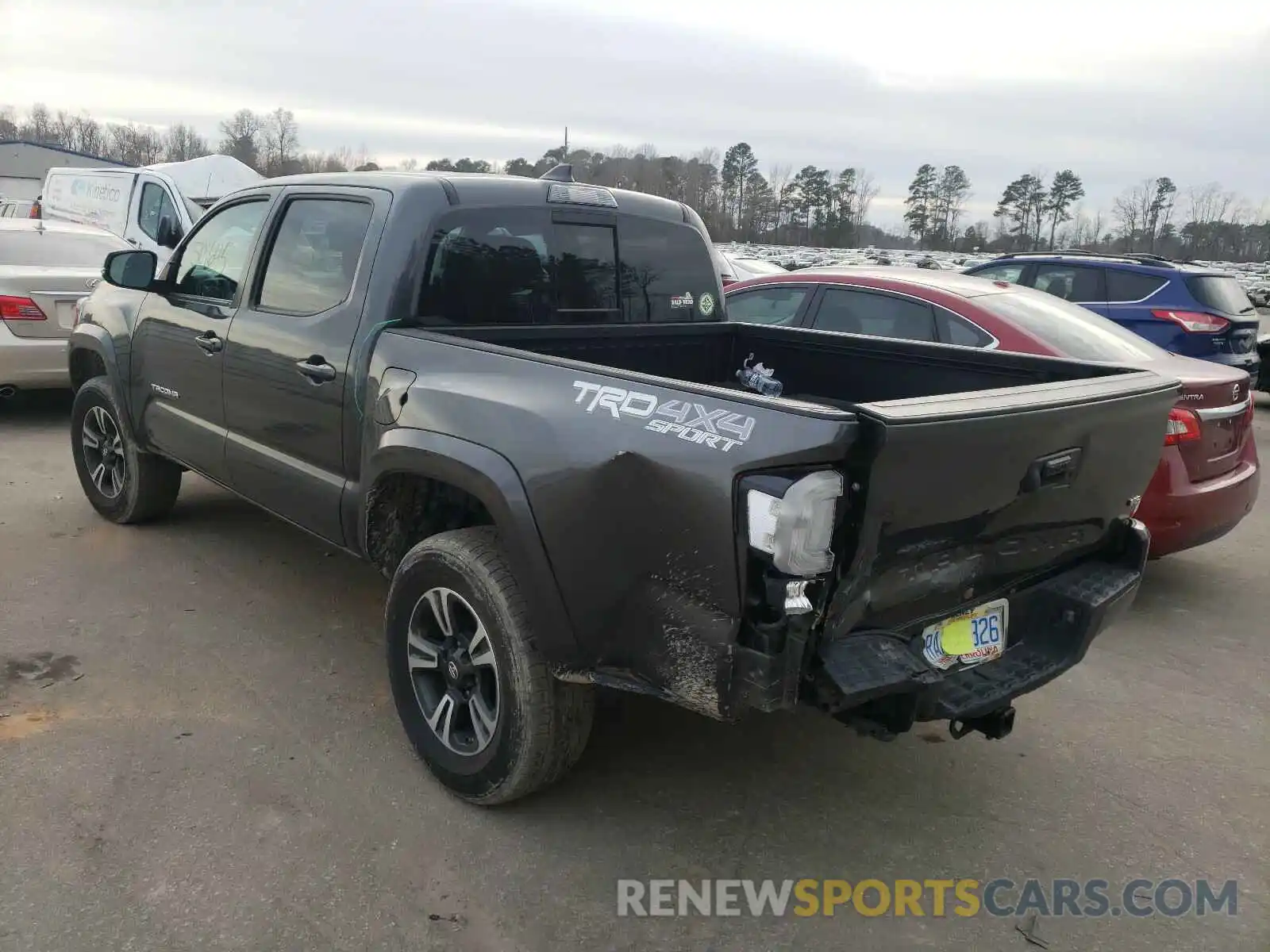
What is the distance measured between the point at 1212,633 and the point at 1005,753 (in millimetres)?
1885

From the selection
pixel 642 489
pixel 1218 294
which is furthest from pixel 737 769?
pixel 1218 294

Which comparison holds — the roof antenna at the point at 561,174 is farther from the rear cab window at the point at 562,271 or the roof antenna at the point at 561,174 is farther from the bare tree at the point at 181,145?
the bare tree at the point at 181,145

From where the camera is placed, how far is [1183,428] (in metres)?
4.65

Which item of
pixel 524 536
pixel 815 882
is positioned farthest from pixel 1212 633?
pixel 524 536

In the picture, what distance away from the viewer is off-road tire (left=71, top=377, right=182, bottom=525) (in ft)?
17.2

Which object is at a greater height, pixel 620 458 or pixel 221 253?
pixel 221 253

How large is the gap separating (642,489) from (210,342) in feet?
8.89

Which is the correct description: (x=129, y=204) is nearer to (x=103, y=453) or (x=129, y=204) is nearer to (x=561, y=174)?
(x=103, y=453)

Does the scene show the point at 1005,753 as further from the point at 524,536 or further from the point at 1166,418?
the point at 524,536

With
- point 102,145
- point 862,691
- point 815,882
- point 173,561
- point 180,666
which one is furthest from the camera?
point 102,145

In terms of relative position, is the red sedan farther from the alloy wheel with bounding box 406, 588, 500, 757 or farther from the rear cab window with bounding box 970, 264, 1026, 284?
the rear cab window with bounding box 970, 264, 1026, 284

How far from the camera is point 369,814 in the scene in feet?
9.83

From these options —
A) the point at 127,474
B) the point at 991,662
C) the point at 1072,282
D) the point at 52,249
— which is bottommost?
the point at 127,474
